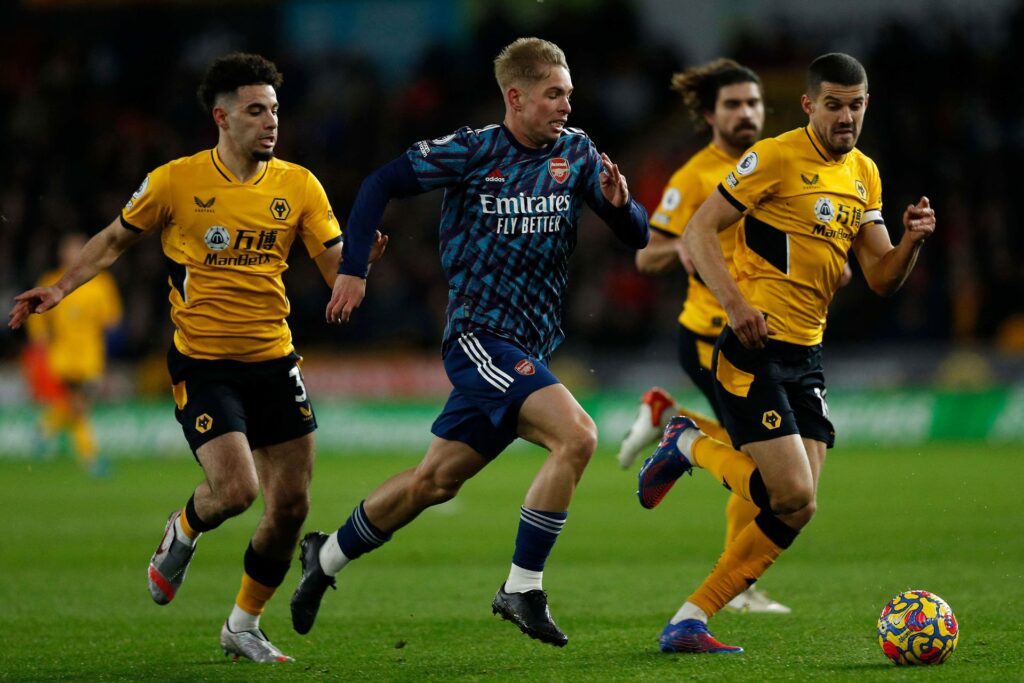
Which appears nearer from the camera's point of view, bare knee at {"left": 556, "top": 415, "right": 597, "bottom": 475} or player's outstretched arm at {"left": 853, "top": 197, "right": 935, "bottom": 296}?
bare knee at {"left": 556, "top": 415, "right": 597, "bottom": 475}

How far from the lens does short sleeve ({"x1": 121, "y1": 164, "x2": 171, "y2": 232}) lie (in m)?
6.85

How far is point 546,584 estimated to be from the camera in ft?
30.4

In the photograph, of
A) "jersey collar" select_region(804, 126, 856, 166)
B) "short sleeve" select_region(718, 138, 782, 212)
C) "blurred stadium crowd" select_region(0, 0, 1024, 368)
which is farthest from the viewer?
"blurred stadium crowd" select_region(0, 0, 1024, 368)

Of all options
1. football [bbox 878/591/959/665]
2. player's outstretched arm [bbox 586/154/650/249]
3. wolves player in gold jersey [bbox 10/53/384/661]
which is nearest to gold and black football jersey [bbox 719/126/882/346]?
player's outstretched arm [bbox 586/154/650/249]

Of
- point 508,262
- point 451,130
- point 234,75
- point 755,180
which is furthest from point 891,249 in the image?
point 451,130

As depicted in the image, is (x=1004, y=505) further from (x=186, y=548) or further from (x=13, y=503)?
(x=13, y=503)

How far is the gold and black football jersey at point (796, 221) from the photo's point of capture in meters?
6.58

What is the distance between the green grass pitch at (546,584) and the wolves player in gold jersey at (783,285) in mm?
554

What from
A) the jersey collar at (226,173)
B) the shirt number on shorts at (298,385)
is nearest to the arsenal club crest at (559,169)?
the jersey collar at (226,173)

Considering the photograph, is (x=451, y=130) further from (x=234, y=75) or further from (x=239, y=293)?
(x=239, y=293)

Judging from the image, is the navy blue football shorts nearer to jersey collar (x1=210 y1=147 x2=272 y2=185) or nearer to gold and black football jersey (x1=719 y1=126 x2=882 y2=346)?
gold and black football jersey (x1=719 y1=126 x2=882 y2=346)

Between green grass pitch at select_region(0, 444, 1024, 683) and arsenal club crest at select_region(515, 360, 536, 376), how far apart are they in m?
1.20

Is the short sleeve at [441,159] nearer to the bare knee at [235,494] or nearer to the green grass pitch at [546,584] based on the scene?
the bare knee at [235,494]

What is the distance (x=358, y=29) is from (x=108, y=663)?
761 inches
